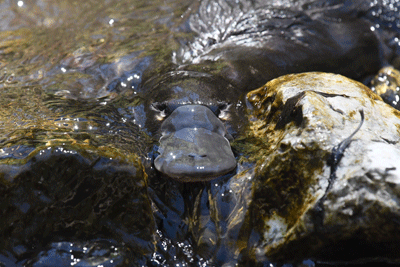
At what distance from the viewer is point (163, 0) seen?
4.85 m

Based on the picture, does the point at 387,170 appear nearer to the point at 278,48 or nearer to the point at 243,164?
the point at 243,164

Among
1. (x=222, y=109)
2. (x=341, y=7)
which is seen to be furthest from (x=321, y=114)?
(x=341, y=7)

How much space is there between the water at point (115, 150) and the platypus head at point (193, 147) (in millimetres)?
111

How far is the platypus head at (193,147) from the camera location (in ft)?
6.94

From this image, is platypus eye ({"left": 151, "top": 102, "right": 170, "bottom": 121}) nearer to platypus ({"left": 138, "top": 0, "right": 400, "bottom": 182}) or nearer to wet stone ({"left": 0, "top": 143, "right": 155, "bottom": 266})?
platypus ({"left": 138, "top": 0, "right": 400, "bottom": 182})

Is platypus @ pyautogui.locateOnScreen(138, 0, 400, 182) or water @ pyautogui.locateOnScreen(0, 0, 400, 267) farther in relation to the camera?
platypus @ pyautogui.locateOnScreen(138, 0, 400, 182)

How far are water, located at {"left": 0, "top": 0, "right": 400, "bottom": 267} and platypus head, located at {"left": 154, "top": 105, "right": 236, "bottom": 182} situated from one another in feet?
0.36

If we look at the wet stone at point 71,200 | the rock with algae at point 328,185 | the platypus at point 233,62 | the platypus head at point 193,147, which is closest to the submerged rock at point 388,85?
the platypus at point 233,62

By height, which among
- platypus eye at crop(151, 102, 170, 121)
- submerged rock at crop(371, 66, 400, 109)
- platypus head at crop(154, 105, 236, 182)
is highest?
platypus head at crop(154, 105, 236, 182)

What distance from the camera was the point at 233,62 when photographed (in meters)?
3.48

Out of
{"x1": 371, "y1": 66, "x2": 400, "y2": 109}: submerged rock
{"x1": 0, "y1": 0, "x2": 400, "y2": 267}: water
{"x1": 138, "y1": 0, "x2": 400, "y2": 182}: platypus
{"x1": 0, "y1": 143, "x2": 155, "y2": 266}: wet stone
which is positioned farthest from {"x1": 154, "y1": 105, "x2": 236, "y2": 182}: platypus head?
{"x1": 371, "y1": 66, "x2": 400, "y2": 109}: submerged rock

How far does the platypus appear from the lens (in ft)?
7.55

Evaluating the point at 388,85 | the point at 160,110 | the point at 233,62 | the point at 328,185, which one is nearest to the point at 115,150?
the point at 160,110

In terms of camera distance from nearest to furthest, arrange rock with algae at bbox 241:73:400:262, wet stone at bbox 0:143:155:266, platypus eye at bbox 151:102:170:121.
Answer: rock with algae at bbox 241:73:400:262 < wet stone at bbox 0:143:155:266 < platypus eye at bbox 151:102:170:121
